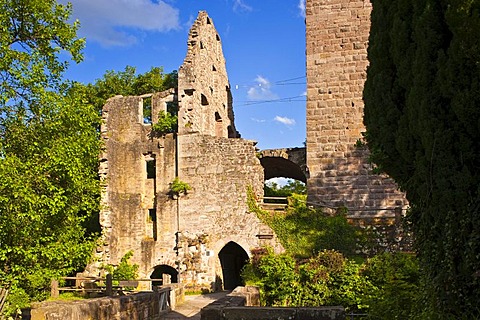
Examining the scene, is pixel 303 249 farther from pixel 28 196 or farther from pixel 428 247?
pixel 428 247

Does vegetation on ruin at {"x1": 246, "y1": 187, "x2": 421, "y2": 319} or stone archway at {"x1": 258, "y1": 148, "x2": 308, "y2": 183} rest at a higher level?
stone archway at {"x1": 258, "y1": 148, "x2": 308, "y2": 183}

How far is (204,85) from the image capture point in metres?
23.4

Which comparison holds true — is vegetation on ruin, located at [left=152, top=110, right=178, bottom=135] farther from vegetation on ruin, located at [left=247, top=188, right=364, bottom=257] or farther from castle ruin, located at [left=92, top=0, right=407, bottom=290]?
vegetation on ruin, located at [left=247, top=188, right=364, bottom=257]

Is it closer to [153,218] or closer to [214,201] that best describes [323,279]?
[214,201]

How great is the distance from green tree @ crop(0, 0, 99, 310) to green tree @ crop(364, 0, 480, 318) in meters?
9.84

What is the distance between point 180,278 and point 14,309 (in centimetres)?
810

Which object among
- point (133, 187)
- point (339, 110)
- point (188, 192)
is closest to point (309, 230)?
point (339, 110)

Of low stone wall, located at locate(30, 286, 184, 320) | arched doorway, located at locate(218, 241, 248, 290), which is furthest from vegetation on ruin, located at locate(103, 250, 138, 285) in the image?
low stone wall, located at locate(30, 286, 184, 320)

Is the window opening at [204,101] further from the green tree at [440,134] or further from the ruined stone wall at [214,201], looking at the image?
the green tree at [440,134]

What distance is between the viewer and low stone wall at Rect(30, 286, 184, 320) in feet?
23.3

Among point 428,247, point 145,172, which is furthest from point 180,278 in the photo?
point 428,247

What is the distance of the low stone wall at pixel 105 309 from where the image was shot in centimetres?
711

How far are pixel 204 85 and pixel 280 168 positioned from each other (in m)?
5.26

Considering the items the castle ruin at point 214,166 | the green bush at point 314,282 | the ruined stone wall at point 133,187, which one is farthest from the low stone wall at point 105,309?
the ruined stone wall at point 133,187
